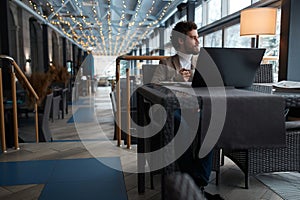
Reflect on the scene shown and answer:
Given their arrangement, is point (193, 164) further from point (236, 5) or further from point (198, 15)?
point (198, 15)

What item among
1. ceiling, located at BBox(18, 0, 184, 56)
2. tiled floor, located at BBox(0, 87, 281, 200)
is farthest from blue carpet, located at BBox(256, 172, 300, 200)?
ceiling, located at BBox(18, 0, 184, 56)

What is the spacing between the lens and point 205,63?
1.21m

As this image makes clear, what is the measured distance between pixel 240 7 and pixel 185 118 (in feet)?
18.0

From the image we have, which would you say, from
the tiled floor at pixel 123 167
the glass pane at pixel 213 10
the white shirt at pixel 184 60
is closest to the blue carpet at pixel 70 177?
the tiled floor at pixel 123 167

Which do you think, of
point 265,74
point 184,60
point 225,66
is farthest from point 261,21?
point 225,66

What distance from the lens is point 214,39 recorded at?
7980 mm

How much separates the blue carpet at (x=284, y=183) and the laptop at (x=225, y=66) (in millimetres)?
1207

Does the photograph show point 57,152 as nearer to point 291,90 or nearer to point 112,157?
point 112,157

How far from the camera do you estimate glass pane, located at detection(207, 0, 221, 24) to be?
24.9 feet

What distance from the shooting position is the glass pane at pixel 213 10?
24.9 feet

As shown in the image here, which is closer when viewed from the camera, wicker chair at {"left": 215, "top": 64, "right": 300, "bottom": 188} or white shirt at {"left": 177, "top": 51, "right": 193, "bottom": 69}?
wicker chair at {"left": 215, "top": 64, "right": 300, "bottom": 188}

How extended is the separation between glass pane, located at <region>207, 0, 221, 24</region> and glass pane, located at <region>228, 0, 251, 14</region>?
755mm

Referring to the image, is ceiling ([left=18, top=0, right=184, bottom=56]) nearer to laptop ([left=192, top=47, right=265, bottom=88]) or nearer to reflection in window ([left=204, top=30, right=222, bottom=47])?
reflection in window ([left=204, top=30, right=222, bottom=47])

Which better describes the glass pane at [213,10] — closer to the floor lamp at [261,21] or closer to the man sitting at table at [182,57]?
the floor lamp at [261,21]
